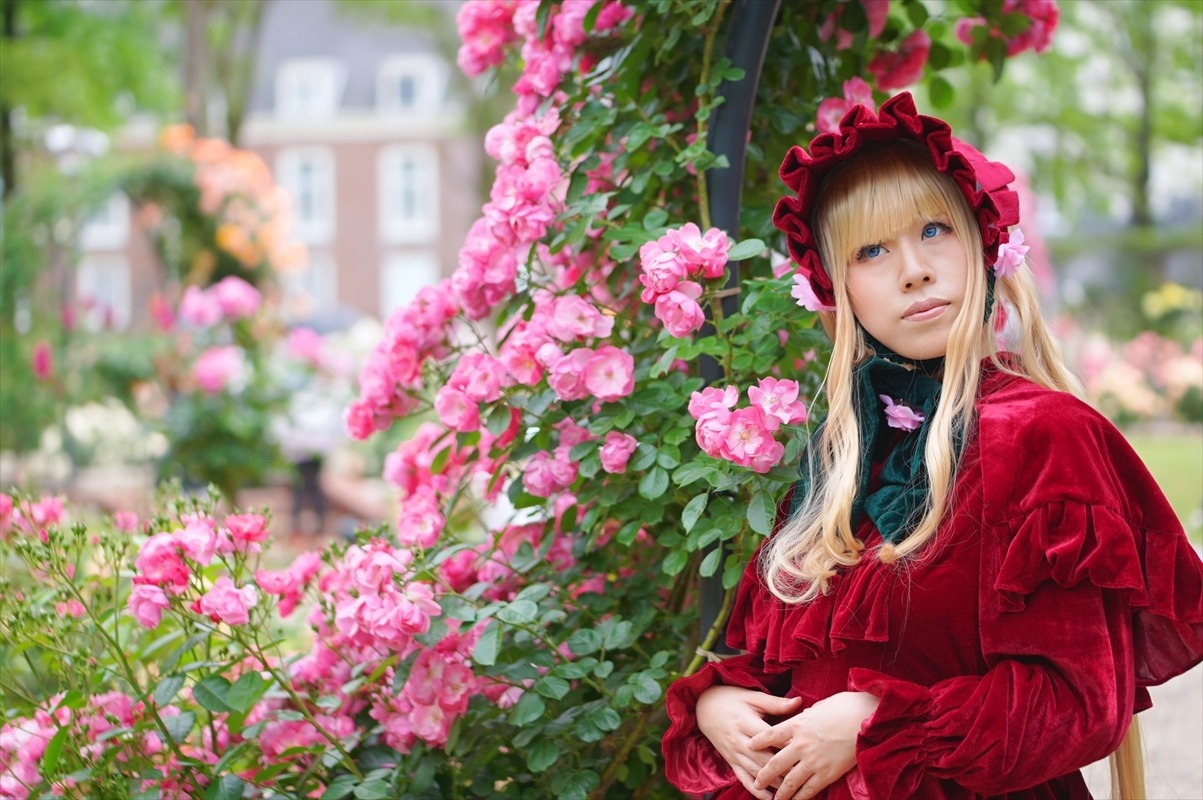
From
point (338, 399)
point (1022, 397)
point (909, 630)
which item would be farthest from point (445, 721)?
point (338, 399)

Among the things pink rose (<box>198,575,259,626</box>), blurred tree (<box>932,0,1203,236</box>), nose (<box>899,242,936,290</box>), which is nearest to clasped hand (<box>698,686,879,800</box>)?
nose (<box>899,242,936,290</box>)

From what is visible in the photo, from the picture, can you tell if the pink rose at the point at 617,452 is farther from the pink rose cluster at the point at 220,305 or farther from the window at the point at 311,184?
the window at the point at 311,184

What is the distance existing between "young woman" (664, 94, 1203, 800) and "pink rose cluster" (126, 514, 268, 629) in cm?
69

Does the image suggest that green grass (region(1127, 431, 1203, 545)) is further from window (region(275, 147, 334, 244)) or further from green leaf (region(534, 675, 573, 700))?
window (region(275, 147, 334, 244))

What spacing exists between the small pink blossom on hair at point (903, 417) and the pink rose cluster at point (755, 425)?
15 cm

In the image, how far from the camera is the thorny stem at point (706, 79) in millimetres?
2021

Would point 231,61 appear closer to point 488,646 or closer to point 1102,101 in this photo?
point 1102,101

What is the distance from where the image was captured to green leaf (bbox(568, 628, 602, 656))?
1.92 meters

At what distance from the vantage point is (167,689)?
194cm

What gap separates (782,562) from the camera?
1514 mm

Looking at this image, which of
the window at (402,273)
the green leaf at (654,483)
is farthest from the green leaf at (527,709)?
the window at (402,273)

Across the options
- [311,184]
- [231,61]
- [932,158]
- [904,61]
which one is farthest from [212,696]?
[311,184]

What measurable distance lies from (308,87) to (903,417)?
93.9 ft

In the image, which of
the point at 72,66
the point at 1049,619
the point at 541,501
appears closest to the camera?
the point at 1049,619
